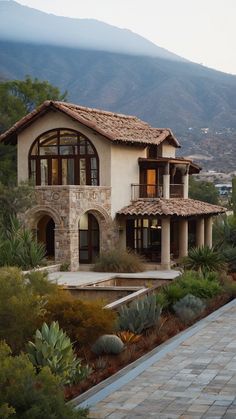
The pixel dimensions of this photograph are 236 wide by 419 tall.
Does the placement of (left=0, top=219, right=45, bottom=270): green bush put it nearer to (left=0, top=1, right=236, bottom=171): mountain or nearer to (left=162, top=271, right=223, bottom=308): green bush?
(left=162, top=271, right=223, bottom=308): green bush

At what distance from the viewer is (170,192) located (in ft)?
115

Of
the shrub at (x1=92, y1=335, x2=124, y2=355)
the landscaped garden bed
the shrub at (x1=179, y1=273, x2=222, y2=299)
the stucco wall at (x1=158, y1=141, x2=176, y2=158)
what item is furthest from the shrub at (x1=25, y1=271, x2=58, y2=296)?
the stucco wall at (x1=158, y1=141, x2=176, y2=158)

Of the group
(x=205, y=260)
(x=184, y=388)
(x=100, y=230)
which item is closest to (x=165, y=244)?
(x=100, y=230)

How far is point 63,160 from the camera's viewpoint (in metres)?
32.1

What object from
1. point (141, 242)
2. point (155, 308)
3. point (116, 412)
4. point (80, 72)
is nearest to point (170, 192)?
point (141, 242)

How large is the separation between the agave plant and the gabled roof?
18.6 m

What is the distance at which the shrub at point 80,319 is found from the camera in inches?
569

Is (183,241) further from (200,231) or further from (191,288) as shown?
(191,288)

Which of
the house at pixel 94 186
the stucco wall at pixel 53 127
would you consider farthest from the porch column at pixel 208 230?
the stucco wall at pixel 53 127

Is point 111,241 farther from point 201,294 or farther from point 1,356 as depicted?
point 1,356

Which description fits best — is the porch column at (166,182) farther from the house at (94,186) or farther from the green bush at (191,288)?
the green bush at (191,288)

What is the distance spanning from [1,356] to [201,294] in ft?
41.4

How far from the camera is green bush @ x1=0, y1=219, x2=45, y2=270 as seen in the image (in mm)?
26797

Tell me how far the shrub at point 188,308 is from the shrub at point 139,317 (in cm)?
152
